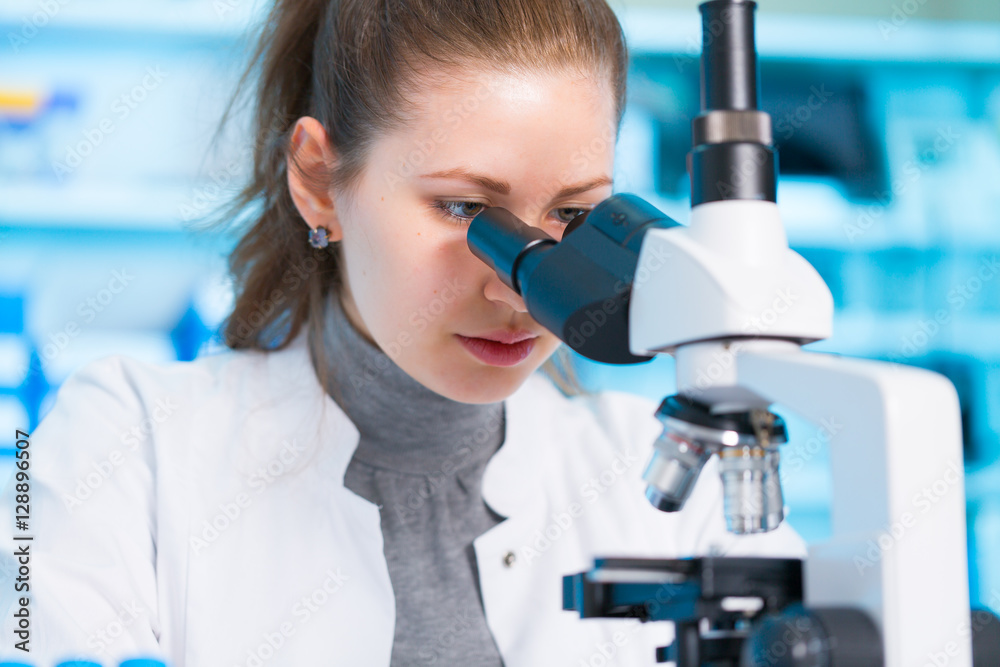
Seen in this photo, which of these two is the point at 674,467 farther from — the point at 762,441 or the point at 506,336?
the point at 506,336

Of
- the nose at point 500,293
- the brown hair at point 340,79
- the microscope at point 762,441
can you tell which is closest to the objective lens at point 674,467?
the microscope at point 762,441

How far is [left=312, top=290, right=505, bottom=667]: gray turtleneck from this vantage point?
3.63 feet

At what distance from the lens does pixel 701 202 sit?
1.96 feet

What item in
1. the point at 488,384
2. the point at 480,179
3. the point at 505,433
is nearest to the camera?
the point at 480,179

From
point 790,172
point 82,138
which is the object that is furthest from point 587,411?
point 82,138

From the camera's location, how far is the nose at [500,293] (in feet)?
3.07

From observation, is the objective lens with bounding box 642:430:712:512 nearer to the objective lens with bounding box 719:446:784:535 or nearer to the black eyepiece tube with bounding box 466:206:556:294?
the objective lens with bounding box 719:446:784:535

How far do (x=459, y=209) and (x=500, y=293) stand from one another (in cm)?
10

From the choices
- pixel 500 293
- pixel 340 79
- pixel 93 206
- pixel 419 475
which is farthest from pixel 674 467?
pixel 93 206

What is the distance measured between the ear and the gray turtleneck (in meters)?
0.13

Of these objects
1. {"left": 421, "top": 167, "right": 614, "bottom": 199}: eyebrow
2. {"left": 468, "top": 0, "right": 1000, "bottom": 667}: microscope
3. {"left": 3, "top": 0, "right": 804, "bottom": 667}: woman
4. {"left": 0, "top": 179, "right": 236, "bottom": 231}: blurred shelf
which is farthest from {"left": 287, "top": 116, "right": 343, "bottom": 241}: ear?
{"left": 0, "top": 179, "right": 236, "bottom": 231}: blurred shelf

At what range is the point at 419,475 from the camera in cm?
118

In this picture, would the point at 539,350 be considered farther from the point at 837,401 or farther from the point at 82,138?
the point at 82,138

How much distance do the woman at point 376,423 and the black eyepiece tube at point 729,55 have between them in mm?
338
